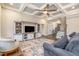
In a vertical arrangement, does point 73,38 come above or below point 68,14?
below

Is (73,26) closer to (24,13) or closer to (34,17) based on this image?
(34,17)

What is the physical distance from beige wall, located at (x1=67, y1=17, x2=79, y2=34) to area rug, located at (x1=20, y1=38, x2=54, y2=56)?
0.41 m

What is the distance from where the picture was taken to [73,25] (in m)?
1.94

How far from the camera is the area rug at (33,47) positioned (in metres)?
1.97

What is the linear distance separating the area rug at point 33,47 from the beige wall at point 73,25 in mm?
415

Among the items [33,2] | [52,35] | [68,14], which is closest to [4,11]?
[33,2]

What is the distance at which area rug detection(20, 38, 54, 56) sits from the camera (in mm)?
1968

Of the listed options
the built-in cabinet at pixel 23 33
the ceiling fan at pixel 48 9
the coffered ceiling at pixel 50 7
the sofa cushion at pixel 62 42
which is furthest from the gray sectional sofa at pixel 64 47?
the ceiling fan at pixel 48 9

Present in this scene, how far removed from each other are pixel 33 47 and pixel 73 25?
0.88m

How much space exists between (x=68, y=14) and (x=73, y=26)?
25 centimetres

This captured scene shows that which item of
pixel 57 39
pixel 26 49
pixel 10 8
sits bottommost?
pixel 26 49

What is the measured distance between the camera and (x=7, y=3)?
1909 mm

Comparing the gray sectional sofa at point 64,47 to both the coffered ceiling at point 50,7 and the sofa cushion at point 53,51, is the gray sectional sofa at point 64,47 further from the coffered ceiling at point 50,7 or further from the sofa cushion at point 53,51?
the coffered ceiling at point 50,7

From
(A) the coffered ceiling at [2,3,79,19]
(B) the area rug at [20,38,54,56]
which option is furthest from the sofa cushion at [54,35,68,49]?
(A) the coffered ceiling at [2,3,79,19]
